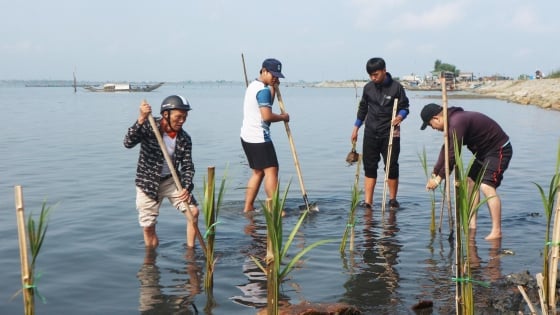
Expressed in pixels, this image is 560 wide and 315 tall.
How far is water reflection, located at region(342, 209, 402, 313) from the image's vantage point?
5492mm

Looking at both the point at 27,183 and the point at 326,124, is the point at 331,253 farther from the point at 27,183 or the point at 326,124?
the point at 326,124

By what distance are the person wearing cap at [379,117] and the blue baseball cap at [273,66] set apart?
1311 mm

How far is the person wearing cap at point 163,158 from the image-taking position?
5848 mm

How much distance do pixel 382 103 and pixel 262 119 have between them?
1.73 metres

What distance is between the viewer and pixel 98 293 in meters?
5.76

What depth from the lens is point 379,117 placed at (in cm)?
887

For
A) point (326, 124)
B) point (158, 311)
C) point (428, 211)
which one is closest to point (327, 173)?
point (428, 211)

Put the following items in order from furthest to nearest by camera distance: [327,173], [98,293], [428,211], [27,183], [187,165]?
1. [327,173]
2. [27,183]
3. [428,211]
4. [187,165]
5. [98,293]

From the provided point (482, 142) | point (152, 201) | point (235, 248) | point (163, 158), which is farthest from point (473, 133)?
point (152, 201)

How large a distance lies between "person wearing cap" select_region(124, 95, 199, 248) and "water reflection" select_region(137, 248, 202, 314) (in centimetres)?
46

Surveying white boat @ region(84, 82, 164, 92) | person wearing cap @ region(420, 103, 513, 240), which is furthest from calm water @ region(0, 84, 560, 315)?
white boat @ region(84, 82, 164, 92)

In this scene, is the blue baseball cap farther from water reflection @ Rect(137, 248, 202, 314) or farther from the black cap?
water reflection @ Rect(137, 248, 202, 314)

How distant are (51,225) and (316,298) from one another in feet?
14.6

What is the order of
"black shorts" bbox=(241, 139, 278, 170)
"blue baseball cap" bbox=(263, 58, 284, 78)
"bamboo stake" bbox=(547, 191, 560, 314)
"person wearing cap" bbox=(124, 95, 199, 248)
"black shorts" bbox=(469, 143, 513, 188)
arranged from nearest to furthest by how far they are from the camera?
"bamboo stake" bbox=(547, 191, 560, 314) → "person wearing cap" bbox=(124, 95, 199, 248) → "black shorts" bbox=(469, 143, 513, 188) → "blue baseball cap" bbox=(263, 58, 284, 78) → "black shorts" bbox=(241, 139, 278, 170)
